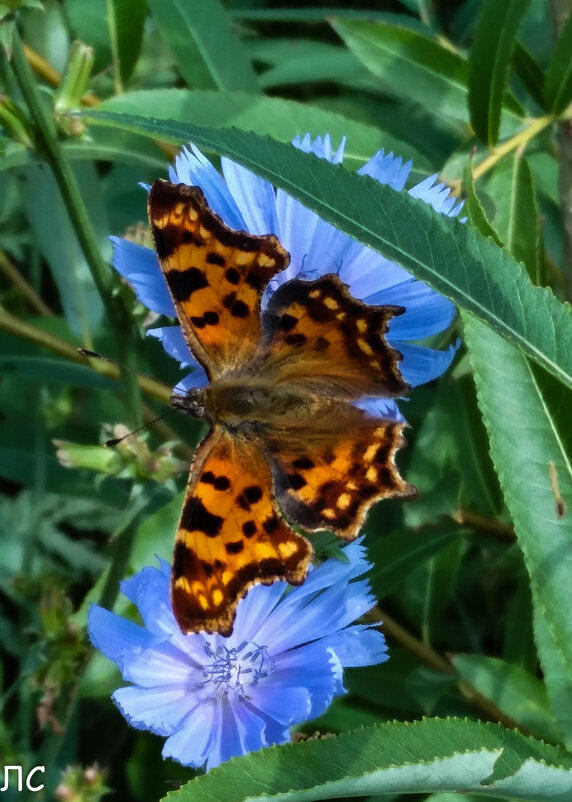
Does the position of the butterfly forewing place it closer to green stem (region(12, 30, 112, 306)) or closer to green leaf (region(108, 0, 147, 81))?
green stem (region(12, 30, 112, 306))

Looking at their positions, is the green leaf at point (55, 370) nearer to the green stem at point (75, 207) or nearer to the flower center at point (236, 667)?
the green stem at point (75, 207)

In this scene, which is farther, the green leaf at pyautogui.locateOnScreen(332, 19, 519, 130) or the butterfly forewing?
the green leaf at pyautogui.locateOnScreen(332, 19, 519, 130)

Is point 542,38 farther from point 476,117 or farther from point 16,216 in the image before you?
point 16,216

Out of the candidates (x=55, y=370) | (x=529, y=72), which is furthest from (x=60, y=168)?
(x=529, y=72)

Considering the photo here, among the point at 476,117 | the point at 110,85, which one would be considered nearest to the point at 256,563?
the point at 476,117

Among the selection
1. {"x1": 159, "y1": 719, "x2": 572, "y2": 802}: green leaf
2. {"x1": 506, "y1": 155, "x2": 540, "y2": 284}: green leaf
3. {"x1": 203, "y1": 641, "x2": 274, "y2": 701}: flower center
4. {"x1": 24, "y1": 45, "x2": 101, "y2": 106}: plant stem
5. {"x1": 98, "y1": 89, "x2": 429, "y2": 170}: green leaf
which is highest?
{"x1": 24, "y1": 45, "x2": 101, "y2": 106}: plant stem

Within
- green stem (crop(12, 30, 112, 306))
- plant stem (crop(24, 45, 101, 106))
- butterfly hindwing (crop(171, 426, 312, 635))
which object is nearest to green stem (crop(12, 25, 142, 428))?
green stem (crop(12, 30, 112, 306))

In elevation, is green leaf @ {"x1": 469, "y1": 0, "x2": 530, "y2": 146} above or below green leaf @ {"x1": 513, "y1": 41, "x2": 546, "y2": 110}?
below
